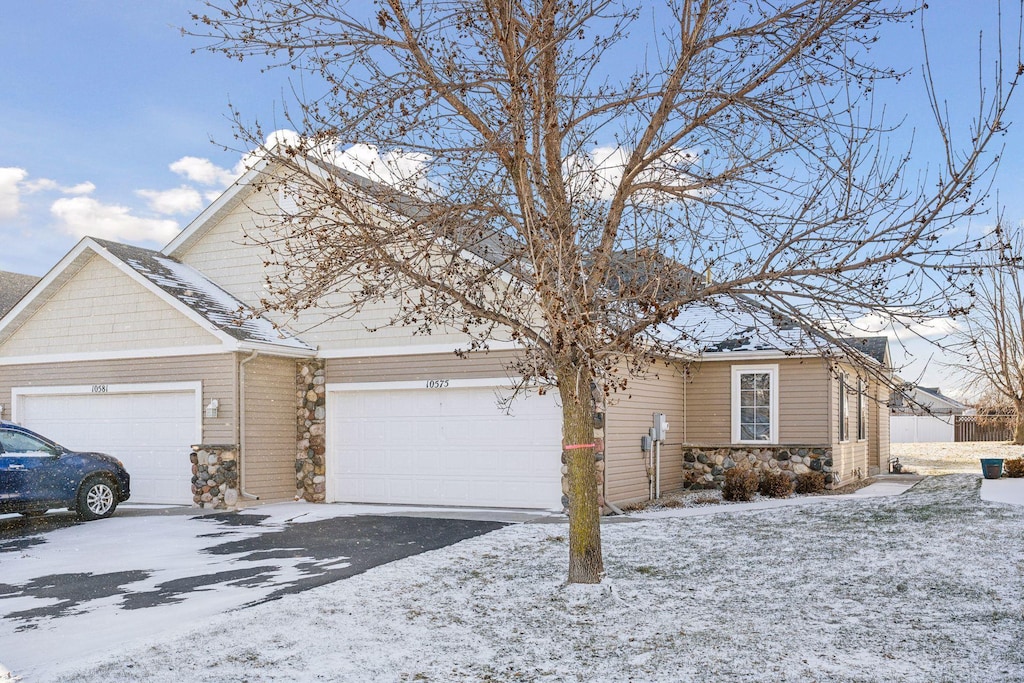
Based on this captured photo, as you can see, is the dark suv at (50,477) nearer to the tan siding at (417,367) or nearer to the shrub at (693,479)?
the tan siding at (417,367)

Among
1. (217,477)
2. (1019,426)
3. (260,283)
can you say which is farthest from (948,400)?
(217,477)

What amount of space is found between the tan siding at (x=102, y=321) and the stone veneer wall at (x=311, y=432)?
1.88 meters

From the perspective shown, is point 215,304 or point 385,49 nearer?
point 385,49

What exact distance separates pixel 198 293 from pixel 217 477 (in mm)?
3462

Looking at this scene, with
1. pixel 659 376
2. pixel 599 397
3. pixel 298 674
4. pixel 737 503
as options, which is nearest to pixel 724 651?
pixel 298 674

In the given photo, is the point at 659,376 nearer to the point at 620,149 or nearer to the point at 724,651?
the point at 620,149

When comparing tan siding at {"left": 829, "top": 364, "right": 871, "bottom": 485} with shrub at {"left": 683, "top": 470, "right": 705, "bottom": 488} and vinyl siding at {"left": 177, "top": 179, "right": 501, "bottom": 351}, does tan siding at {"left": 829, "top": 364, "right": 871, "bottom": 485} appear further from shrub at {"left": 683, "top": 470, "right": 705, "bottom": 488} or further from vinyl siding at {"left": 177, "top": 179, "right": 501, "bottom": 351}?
vinyl siding at {"left": 177, "top": 179, "right": 501, "bottom": 351}

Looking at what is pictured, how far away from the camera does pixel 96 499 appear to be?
1321 cm

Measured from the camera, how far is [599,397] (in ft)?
42.2

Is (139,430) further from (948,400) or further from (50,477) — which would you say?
(948,400)

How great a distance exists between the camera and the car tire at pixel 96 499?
13008 millimetres

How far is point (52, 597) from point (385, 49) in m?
5.88

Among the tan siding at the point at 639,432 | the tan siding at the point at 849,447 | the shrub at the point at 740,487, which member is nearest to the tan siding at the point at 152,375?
the tan siding at the point at 639,432

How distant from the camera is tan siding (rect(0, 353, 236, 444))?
14.2 m
